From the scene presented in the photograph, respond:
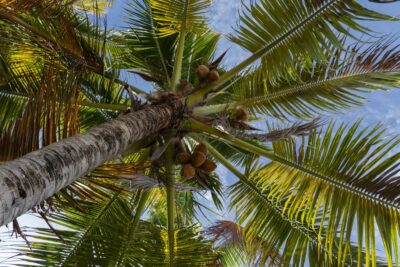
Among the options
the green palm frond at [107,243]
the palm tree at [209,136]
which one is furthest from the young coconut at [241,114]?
the green palm frond at [107,243]

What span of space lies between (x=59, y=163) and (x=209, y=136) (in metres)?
2.55

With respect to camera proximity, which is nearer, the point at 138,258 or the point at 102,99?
the point at 138,258

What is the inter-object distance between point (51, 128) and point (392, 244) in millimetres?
2768

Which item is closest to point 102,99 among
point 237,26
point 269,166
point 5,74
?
point 5,74

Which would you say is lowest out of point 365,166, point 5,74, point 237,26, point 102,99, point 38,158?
point 38,158

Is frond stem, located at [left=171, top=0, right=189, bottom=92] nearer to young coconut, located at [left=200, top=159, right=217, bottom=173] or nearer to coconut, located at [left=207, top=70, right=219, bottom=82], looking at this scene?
coconut, located at [left=207, top=70, right=219, bottom=82]

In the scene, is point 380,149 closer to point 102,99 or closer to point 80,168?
point 80,168

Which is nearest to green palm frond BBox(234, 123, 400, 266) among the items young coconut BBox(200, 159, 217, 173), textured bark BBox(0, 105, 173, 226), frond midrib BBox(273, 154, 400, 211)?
frond midrib BBox(273, 154, 400, 211)

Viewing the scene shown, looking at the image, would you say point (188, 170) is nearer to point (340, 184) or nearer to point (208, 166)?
point (208, 166)

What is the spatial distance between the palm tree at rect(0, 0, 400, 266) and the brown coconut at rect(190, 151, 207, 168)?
0.01 metres

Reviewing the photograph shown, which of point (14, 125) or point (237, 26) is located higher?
point (237, 26)

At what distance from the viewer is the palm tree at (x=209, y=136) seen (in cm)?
362

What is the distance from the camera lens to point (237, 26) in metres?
5.15

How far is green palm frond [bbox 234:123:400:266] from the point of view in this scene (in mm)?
3793
